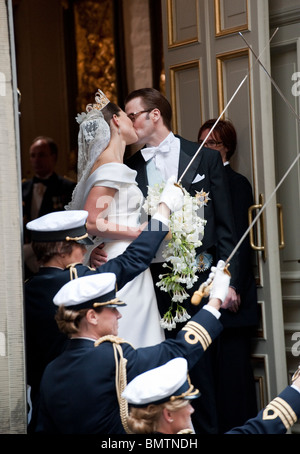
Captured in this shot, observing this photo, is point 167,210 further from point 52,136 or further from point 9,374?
point 52,136

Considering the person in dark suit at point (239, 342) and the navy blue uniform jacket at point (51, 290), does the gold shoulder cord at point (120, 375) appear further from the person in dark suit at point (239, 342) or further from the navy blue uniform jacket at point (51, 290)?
the person in dark suit at point (239, 342)

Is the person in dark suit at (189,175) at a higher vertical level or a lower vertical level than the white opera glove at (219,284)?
higher

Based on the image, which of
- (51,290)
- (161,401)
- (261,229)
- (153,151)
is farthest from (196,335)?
(261,229)

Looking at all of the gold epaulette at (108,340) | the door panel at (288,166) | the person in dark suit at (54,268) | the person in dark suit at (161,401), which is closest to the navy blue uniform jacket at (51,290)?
the person in dark suit at (54,268)

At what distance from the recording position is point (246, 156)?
15.3 ft

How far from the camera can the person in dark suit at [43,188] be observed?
6965 millimetres

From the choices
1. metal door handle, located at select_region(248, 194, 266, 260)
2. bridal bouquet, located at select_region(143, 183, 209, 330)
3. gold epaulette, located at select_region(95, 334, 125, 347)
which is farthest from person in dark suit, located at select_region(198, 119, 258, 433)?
gold epaulette, located at select_region(95, 334, 125, 347)

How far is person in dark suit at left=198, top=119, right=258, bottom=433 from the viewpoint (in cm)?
447

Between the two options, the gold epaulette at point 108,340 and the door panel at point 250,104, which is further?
the door panel at point 250,104

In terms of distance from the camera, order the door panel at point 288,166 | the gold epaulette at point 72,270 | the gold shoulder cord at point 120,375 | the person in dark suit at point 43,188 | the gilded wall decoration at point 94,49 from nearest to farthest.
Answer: the gold shoulder cord at point 120,375 → the gold epaulette at point 72,270 → the door panel at point 288,166 → the person in dark suit at point 43,188 → the gilded wall decoration at point 94,49

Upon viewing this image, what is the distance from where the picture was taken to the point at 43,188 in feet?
23.1

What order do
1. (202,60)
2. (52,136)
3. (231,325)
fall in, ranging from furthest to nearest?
(52,136) < (202,60) < (231,325)
